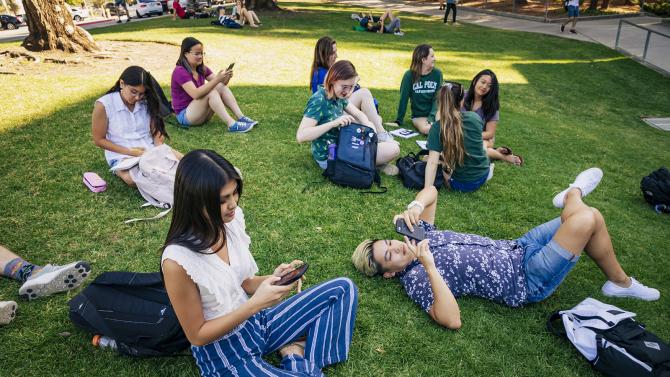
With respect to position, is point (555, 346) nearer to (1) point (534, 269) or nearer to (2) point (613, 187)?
(1) point (534, 269)

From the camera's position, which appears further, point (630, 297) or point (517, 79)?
Answer: point (517, 79)

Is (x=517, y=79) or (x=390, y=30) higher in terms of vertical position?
(x=390, y=30)

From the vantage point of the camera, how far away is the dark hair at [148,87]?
4180 millimetres

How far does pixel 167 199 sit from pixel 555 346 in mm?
3743

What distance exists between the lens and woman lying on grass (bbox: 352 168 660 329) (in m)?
2.96

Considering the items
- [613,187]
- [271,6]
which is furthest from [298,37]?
[613,187]

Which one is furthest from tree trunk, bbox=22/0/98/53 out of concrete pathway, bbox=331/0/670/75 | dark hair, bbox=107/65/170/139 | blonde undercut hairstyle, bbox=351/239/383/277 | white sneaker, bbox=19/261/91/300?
concrete pathway, bbox=331/0/670/75

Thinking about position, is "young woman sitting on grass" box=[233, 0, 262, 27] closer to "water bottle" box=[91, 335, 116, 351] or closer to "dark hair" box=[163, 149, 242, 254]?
"water bottle" box=[91, 335, 116, 351]

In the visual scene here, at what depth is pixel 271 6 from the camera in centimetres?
1977

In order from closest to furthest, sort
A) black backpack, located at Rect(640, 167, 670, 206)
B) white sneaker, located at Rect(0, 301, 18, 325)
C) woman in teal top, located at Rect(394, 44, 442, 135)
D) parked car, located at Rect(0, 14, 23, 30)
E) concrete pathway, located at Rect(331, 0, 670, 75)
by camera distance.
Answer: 1. white sneaker, located at Rect(0, 301, 18, 325)
2. black backpack, located at Rect(640, 167, 670, 206)
3. woman in teal top, located at Rect(394, 44, 442, 135)
4. concrete pathway, located at Rect(331, 0, 670, 75)
5. parked car, located at Rect(0, 14, 23, 30)

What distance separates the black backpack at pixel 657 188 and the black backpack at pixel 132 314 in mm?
5631

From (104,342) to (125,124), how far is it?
2.59 metres

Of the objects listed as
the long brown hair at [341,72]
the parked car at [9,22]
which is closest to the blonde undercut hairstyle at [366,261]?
the long brown hair at [341,72]

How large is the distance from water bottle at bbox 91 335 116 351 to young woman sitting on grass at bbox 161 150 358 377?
2.53 feet
